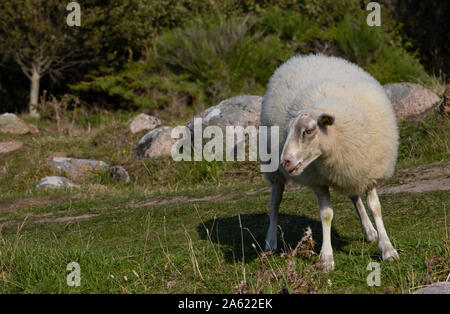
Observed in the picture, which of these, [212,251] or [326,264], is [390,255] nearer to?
[326,264]

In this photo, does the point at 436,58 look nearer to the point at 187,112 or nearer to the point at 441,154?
the point at 187,112

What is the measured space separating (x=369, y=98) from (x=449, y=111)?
228 inches

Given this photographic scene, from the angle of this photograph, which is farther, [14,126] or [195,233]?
[14,126]

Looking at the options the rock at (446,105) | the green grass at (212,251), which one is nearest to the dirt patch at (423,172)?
the green grass at (212,251)

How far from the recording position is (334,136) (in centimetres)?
470

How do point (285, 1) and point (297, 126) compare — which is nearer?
point (297, 126)

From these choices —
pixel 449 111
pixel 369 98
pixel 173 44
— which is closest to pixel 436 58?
pixel 173 44

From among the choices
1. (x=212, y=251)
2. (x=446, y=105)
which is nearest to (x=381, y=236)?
(x=212, y=251)

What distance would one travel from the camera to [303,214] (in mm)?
7281

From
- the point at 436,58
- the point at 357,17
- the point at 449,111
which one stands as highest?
the point at 357,17

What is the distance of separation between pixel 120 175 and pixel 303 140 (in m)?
7.96

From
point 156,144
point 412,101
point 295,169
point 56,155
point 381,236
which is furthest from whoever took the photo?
point 56,155

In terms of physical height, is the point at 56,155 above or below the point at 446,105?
below

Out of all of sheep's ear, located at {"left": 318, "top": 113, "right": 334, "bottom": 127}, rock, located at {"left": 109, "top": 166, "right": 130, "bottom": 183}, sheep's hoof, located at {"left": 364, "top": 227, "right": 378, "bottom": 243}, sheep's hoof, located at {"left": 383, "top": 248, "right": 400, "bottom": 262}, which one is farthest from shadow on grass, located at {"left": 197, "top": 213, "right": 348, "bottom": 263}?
rock, located at {"left": 109, "top": 166, "right": 130, "bottom": 183}
